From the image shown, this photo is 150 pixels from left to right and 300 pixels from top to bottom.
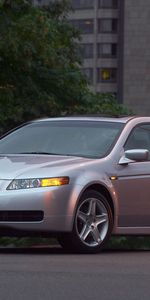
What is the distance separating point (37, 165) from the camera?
34.4 feet

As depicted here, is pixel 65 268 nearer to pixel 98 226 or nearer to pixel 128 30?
pixel 98 226

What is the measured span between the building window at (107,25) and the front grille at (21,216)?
98.8 metres

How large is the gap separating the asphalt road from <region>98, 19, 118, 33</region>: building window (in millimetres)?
99097

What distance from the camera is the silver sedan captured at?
33.8 ft

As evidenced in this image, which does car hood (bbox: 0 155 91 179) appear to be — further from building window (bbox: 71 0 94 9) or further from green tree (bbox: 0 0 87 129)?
building window (bbox: 71 0 94 9)

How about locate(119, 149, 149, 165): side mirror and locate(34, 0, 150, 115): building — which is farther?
locate(34, 0, 150, 115): building

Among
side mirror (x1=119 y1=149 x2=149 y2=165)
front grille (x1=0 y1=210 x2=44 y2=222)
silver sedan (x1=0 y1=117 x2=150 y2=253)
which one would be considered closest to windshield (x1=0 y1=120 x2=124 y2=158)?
silver sedan (x1=0 y1=117 x2=150 y2=253)

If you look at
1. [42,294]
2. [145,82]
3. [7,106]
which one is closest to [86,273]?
[42,294]

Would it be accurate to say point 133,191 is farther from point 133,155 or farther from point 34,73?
point 34,73

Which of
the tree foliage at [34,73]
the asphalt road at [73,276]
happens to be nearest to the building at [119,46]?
the tree foliage at [34,73]

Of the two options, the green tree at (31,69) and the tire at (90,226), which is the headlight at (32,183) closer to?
the tire at (90,226)

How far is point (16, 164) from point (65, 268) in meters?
1.92

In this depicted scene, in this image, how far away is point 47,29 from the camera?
24500 mm

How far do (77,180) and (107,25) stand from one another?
9986 centimetres
